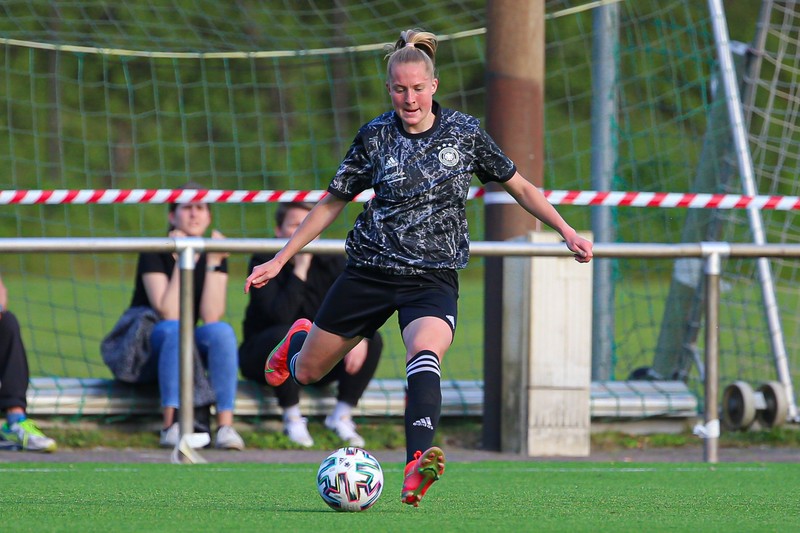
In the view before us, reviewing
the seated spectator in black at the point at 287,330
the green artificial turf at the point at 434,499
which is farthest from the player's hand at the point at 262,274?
the seated spectator in black at the point at 287,330

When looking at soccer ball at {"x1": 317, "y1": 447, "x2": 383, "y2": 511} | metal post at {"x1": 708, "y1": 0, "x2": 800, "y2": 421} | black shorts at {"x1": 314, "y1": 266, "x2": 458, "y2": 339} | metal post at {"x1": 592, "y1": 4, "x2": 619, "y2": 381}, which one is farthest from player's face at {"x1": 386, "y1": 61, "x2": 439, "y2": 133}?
metal post at {"x1": 592, "y1": 4, "x2": 619, "y2": 381}

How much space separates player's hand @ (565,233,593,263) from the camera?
468 cm

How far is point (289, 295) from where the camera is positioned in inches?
287

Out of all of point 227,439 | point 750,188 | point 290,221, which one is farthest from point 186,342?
point 750,188

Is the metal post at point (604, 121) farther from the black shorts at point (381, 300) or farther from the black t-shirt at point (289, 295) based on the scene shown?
the black shorts at point (381, 300)

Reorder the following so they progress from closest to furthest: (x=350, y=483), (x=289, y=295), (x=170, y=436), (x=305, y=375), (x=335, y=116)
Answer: (x=350, y=483), (x=305, y=375), (x=170, y=436), (x=289, y=295), (x=335, y=116)

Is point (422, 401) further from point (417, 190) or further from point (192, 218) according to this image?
point (192, 218)

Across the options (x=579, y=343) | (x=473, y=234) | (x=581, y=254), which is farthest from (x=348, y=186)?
(x=473, y=234)

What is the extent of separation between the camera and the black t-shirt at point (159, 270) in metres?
7.23

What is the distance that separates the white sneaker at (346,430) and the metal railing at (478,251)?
0.97 meters

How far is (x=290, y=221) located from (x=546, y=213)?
9.03 feet

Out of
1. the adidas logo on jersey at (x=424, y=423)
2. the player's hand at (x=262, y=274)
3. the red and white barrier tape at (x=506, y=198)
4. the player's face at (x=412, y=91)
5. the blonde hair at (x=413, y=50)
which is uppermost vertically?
the blonde hair at (x=413, y=50)

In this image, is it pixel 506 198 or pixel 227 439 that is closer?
pixel 227 439

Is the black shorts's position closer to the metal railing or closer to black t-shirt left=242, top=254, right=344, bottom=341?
the metal railing
